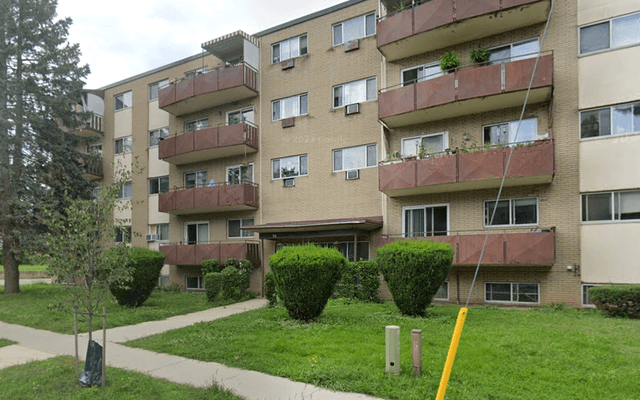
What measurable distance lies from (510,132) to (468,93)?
2.19 m

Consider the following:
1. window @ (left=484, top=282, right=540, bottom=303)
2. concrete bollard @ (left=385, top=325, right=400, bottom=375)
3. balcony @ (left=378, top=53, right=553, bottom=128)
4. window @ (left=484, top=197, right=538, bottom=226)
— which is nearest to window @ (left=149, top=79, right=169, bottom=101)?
balcony @ (left=378, top=53, right=553, bottom=128)

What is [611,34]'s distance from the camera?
13.1 meters

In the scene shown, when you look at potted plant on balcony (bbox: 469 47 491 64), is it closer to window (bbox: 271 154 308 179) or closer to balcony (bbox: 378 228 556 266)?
balcony (bbox: 378 228 556 266)

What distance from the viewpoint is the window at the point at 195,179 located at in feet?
73.1

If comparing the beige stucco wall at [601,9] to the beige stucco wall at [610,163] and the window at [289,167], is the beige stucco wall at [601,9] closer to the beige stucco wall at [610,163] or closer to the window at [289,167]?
the beige stucco wall at [610,163]

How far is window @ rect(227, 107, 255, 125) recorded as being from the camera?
68.3 feet

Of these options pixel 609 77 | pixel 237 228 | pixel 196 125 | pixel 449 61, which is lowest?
pixel 237 228

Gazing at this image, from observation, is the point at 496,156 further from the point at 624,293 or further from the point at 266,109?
the point at 266,109

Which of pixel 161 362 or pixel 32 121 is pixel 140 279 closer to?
pixel 161 362

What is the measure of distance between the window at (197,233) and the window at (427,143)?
11.5 meters

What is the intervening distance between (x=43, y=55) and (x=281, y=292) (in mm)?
19197

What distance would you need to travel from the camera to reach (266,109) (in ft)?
66.5

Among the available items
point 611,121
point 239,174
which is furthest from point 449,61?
point 239,174

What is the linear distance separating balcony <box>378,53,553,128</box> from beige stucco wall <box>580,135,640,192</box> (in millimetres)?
2287
